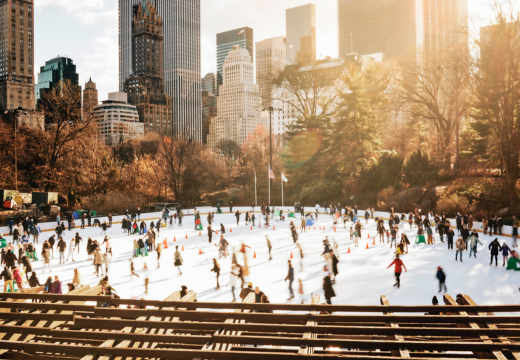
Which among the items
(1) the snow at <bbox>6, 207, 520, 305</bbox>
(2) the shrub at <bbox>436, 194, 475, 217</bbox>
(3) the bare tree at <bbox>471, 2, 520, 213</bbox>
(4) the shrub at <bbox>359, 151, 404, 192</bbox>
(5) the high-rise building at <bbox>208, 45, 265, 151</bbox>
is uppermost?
(5) the high-rise building at <bbox>208, 45, 265, 151</bbox>

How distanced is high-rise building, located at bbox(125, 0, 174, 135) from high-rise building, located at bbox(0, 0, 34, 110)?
42.9 metres

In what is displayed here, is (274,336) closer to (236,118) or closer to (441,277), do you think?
(441,277)

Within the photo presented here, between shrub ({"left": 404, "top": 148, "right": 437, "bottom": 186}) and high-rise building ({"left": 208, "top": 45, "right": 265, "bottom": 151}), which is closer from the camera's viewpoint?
shrub ({"left": 404, "top": 148, "right": 437, "bottom": 186})

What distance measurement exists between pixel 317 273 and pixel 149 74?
621 ft

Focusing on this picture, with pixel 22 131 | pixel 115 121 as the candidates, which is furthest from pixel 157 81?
pixel 22 131

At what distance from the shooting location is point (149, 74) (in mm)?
187875

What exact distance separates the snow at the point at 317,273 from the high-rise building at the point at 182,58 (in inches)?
6391

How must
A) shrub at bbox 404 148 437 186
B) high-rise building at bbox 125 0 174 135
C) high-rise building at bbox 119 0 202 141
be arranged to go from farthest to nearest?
high-rise building at bbox 119 0 202 141, high-rise building at bbox 125 0 174 135, shrub at bbox 404 148 437 186

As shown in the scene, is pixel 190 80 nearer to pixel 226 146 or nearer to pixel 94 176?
pixel 226 146

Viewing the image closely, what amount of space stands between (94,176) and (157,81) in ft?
504

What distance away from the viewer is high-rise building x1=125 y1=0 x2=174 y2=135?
178m

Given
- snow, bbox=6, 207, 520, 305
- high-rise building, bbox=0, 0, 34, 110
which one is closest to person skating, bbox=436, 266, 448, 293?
snow, bbox=6, 207, 520, 305

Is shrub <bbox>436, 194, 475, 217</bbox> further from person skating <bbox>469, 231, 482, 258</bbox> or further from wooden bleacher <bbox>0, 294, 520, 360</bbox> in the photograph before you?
wooden bleacher <bbox>0, 294, 520, 360</bbox>

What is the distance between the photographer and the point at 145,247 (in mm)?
19312
